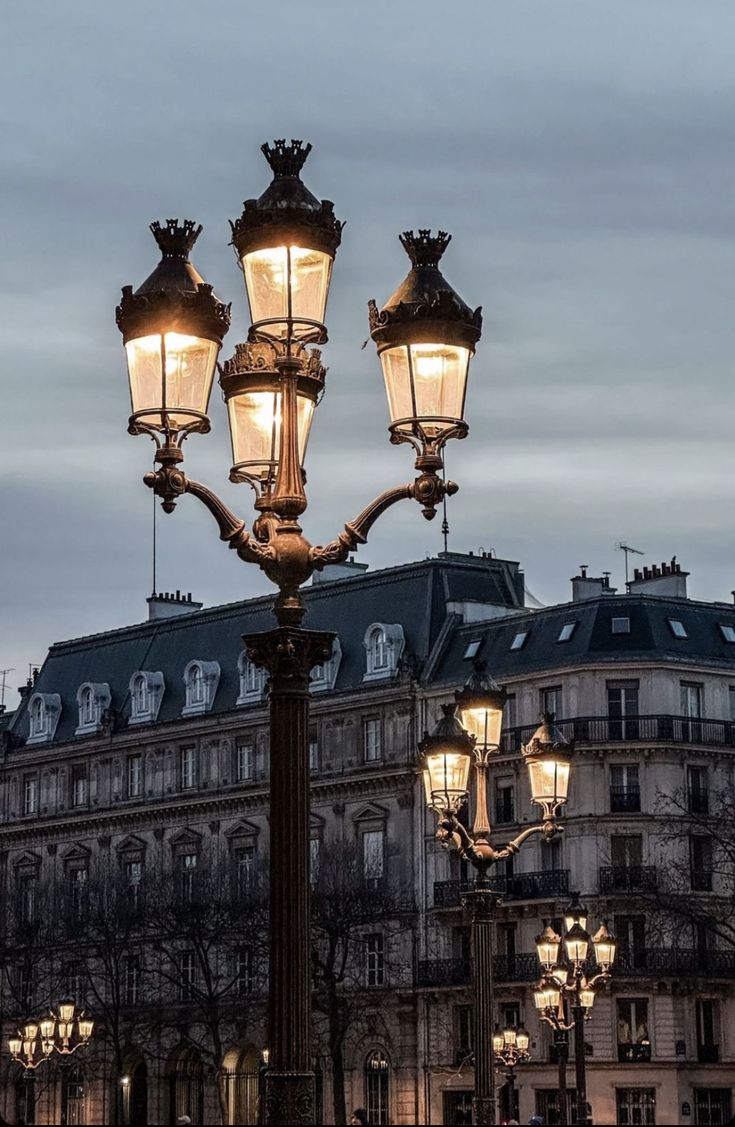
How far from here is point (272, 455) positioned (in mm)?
18047

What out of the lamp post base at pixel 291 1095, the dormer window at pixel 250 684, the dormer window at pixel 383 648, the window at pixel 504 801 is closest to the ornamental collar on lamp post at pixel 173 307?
the lamp post base at pixel 291 1095

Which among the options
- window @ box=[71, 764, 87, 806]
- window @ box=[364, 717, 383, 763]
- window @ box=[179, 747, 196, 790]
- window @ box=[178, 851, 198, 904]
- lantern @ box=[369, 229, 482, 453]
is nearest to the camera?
lantern @ box=[369, 229, 482, 453]

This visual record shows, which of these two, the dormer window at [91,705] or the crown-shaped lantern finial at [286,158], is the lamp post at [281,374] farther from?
the dormer window at [91,705]

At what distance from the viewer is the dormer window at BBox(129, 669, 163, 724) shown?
340ft

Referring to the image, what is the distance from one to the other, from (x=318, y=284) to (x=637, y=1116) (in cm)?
6875

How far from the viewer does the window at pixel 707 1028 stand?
83.8 metres

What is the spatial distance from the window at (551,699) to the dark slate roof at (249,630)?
6.65 m

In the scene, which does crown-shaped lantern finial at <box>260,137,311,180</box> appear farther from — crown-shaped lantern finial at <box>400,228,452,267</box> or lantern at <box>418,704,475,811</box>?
lantern at <box>418,704,475,811</box>

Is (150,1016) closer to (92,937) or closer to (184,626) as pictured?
(92,937)

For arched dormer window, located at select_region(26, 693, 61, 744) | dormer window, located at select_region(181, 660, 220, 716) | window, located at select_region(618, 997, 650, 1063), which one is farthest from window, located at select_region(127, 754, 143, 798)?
window, located at select_region(618, 997, 650, 1063)

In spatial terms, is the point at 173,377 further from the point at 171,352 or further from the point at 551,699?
the point at 551,699

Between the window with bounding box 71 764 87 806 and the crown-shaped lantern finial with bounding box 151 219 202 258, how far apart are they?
89.2m

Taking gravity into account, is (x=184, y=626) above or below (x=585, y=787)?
above

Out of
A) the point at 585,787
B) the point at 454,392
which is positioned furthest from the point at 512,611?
the point at 454,392
